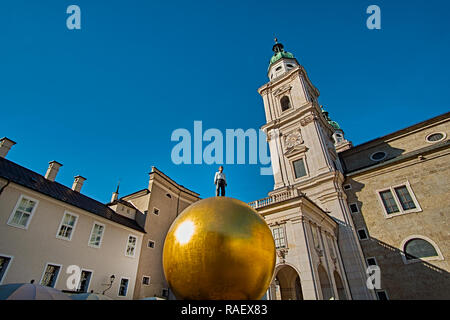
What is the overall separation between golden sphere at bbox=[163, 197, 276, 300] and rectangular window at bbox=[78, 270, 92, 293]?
16388 mm

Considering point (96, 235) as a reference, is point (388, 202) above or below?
above

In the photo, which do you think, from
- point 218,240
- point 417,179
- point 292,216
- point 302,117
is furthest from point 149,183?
point 417,179

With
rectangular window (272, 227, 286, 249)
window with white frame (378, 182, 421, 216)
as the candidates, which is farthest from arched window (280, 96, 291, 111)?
rectangular window (272, 227, 286, 249)

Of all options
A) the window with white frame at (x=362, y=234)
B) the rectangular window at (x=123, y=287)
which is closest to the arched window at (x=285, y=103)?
the window with white frame at (x=362, y=234)

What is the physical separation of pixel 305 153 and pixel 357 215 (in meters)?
8.39

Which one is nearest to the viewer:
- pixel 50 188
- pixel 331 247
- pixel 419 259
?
pixel 50 188

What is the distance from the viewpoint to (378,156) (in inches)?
1035

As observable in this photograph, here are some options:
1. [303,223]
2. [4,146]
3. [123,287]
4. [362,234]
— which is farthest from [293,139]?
[4,146]

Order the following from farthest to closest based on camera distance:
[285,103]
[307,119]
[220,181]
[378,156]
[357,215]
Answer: [285,103], [307,119], [378,156], [357,215], [220,181]

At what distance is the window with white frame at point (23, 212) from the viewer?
12.8m

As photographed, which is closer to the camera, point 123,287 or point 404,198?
point 123,287

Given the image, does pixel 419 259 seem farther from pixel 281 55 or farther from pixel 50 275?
pixel 281 55

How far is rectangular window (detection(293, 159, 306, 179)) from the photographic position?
25.5 m

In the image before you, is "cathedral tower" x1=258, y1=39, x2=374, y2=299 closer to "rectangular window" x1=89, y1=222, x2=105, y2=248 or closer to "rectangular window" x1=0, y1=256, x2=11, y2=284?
"rectangular window" x1=89, y1=222, x2=105, y2=248
